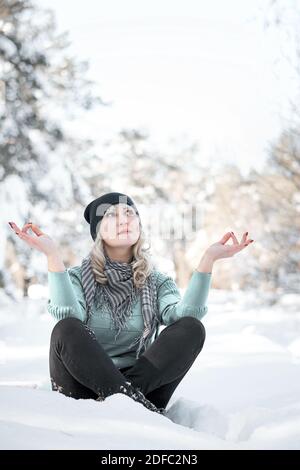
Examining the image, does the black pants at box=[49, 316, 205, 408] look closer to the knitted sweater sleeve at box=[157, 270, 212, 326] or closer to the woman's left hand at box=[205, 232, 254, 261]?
the knitted sweater sleeve at box=[157, 270, 212, 326]

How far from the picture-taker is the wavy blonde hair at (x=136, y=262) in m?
2.61

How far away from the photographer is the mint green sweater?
2322mm

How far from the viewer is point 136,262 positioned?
263cm

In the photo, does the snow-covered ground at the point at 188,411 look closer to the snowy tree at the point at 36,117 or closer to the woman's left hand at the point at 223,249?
the woman's left hand at the point at 223,249

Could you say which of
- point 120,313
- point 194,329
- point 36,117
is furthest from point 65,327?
point 36,117

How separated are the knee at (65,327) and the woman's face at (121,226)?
48 cm

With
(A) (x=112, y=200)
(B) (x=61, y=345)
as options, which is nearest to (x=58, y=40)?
(A) (x=112, y=200)

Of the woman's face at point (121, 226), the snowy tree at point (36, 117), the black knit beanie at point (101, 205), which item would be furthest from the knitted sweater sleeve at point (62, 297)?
the snowy tree at point (36, 117)

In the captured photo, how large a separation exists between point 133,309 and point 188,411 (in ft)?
1.55

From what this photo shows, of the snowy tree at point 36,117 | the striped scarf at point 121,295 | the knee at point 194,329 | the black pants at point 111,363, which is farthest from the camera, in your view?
the snowy tree at point 36,117

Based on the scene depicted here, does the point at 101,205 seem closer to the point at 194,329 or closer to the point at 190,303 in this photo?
the point at 190,303

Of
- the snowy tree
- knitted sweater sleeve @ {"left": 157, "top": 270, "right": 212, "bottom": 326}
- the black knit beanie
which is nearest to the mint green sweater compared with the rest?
knitted sweater sleeve @ {"left": 157, "top": 270, "right": 212, "bottom": 326}

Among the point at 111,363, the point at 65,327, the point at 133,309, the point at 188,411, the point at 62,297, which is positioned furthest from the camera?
the point at 133,309
